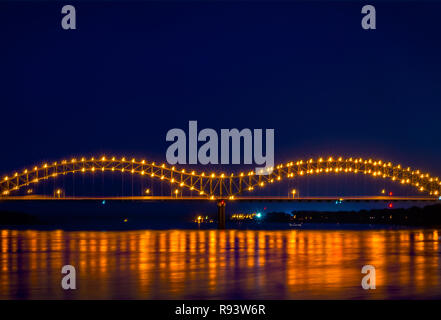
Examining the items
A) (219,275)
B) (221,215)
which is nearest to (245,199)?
(221,215)

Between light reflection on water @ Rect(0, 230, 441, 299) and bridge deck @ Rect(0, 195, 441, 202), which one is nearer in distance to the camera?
light reflection on water @ Rect(0, 230, 441, 299)

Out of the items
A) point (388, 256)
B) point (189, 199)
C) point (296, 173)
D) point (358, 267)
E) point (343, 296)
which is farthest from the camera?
point (296, 173)

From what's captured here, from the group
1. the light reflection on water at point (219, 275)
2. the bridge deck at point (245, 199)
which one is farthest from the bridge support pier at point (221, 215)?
the light reflection on water at point (219, 275)

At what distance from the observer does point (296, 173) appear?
323ft

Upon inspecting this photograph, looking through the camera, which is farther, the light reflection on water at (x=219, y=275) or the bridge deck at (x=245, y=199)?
the bridge deck at (x=245, y=199)

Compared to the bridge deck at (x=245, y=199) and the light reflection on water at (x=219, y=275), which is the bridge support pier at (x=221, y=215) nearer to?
the bridge deck at (x=245, y=199)

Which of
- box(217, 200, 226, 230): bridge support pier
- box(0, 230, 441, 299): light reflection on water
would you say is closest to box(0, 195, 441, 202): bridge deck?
box(217, 200, 226, 230): bridge support pier

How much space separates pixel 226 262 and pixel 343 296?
1177 centimetres

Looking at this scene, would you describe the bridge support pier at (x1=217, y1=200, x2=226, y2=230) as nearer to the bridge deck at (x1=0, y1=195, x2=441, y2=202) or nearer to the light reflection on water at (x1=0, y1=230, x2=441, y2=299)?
the bridge deck at (x1=0, y1=195, x2=441, y2=202)
